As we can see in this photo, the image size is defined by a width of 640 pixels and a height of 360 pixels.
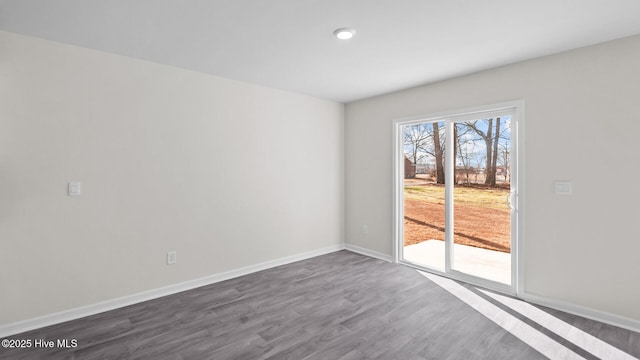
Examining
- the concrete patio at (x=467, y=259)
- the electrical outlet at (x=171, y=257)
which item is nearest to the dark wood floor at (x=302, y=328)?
the electrical outlet at (x=171, y=257)

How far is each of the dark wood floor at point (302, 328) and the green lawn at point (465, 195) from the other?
3.58ft

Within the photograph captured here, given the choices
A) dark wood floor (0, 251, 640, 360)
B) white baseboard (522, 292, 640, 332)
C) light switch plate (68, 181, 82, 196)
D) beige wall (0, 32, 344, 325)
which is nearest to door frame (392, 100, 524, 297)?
white baseboard (522, 292, 640, 332)

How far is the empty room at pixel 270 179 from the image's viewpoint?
2.26 meters

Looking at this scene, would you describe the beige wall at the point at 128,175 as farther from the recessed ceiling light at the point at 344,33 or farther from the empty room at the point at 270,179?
the recessed ceiling light at the point at 344,33

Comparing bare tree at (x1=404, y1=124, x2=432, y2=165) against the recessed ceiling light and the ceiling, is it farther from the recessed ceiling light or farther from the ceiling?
the recessed ceiling light

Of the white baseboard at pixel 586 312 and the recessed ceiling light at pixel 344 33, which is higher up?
the recessed ceiling light at pixel 344 33

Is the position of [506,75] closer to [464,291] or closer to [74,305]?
[464,291]

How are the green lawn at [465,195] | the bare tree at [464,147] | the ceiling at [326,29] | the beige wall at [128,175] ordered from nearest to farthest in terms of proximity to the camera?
1. the ceiling at [326,29]
2. the beige wall at [128,175]
3. the green lawn at [465,195]
4. the bare tree at [464,147]

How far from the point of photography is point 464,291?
327 centimetres

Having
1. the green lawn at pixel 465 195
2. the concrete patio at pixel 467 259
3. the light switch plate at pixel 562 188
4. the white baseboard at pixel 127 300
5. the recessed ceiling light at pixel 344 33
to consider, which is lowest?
the white baseboard at pixel 127 300

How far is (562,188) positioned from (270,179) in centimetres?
323

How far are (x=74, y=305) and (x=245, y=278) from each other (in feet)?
5.35

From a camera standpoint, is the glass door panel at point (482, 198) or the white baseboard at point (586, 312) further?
the glass door panel at point (482, 198)

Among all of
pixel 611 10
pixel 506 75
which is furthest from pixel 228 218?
pixel 611 10
